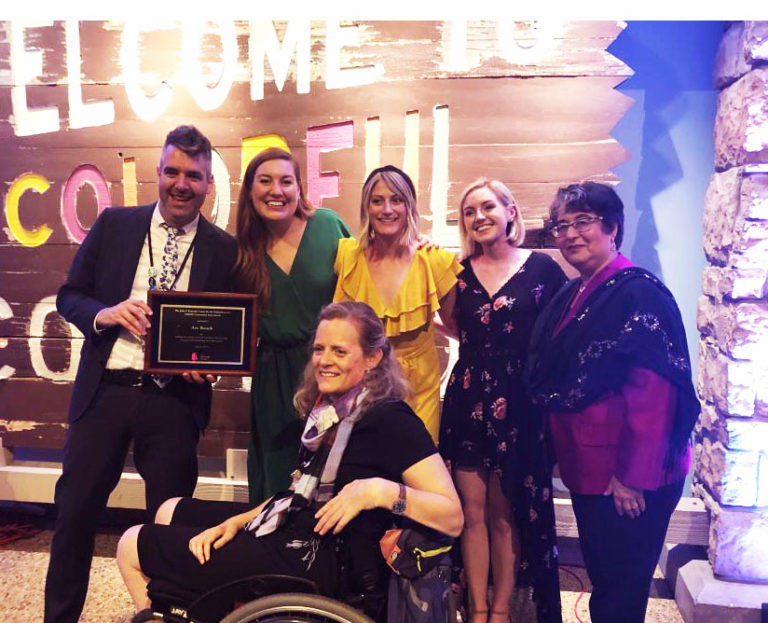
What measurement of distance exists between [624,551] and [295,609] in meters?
1.03

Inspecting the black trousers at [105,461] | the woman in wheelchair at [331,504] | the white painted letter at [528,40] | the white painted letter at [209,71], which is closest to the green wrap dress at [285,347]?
the black trousers at [105,461]

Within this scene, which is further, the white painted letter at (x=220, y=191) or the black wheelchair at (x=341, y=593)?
the white painted letter at (x=220, y=191)

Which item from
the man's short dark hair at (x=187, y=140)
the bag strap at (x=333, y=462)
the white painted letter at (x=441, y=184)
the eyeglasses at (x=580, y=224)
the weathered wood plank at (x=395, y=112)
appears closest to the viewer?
the bag strap at (x=333, y=462)

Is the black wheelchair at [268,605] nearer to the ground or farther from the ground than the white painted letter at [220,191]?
nearer to the ground

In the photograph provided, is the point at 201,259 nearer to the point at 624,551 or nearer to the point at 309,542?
the point at 309,542

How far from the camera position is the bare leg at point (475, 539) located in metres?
2.39

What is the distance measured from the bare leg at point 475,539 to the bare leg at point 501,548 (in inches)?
1.0

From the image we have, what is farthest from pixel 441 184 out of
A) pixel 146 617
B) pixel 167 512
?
pixel 146 617

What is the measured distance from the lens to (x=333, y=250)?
2.39 meters

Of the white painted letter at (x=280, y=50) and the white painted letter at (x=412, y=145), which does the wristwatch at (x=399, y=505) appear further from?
the white painted letter at (x=280, y=50)

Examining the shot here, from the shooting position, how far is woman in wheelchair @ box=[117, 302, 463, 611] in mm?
1765

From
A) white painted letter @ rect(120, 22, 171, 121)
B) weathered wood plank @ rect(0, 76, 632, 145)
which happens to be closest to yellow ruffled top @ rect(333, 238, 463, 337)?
weathered wood plank @ rect(0, 76, 632, 145)

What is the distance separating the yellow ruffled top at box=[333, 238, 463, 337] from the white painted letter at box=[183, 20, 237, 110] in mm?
1078

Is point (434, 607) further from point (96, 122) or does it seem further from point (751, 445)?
point (96, 122)
